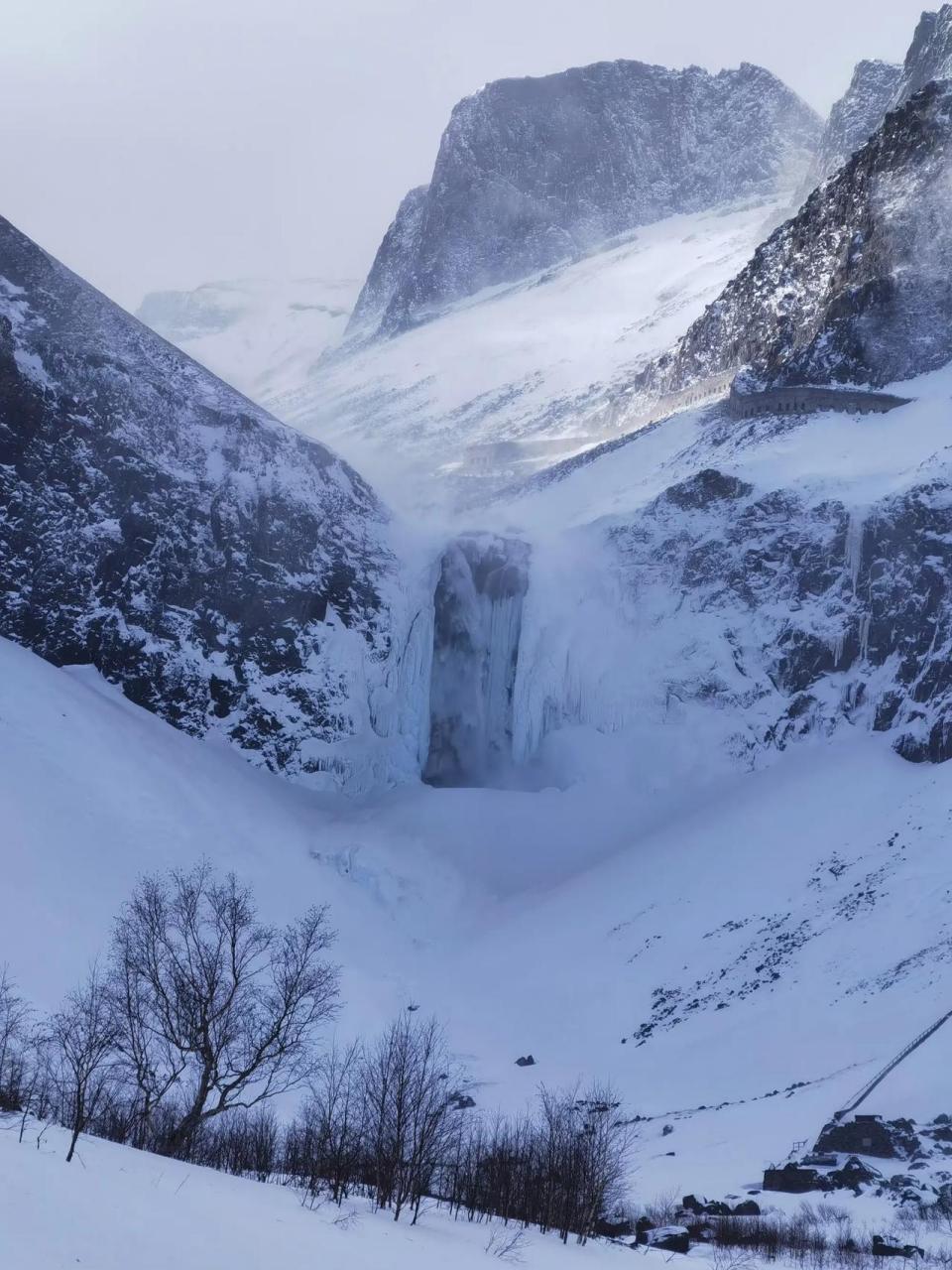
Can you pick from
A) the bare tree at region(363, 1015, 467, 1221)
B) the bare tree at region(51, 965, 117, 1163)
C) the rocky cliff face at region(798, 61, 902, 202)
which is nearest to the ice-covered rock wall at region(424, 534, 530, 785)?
the bare tree at region(363, 1015, 467, 1221)

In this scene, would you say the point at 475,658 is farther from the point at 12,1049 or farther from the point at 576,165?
the point at 576,165

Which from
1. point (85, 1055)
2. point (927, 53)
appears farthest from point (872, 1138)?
point (927, 53)

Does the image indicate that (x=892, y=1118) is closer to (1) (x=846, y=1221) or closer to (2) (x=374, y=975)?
(1) (x=846, y=1221)

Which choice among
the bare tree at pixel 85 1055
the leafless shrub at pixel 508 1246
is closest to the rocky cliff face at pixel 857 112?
the bare tree at pixel 85 1055

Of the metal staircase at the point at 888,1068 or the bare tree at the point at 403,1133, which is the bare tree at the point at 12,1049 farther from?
the metal staircase at the point at 888,1068

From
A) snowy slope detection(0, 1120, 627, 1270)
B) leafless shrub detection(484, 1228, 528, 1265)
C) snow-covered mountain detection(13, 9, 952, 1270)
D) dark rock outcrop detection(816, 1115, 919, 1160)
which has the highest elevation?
snow-covered mountain detection(13, 9, 952, 1270)

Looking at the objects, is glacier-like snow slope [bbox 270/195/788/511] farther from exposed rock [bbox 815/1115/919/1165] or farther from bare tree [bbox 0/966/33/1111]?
exposed rock [bbox 815/1115/919/1165]

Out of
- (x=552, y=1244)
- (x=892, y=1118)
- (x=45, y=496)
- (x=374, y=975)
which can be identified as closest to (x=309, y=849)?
(x=374, y=975)
